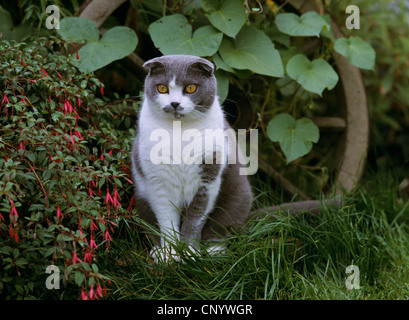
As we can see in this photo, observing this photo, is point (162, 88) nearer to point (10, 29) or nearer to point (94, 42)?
point (94, 42)

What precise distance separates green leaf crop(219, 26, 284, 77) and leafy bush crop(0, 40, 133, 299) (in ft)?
2.39

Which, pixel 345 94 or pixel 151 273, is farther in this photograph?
pixel 345 94

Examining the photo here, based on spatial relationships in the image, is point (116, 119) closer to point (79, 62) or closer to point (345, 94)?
point (79, 62)

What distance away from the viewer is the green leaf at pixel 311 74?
7.45ft

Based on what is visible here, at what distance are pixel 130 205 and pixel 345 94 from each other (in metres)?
1.43

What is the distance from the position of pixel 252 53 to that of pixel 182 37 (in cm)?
36

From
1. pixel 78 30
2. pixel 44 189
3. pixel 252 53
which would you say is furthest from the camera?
pixel 252 53

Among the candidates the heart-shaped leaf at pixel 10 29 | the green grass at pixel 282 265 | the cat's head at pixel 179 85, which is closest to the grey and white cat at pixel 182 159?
the cat's head at pixel 179 85

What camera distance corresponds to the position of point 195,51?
2.10 metres

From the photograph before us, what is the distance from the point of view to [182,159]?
6.09 ft

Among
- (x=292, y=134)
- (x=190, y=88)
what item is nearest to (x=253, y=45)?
(x=292, y=134)

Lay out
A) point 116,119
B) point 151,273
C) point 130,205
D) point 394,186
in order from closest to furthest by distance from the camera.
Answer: point 151,273, point 130,205, point 116,119, point 394,186

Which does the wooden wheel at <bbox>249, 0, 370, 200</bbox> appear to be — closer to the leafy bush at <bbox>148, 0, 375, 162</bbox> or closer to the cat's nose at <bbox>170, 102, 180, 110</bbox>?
the leafy bush at <bbox>148, 0, 375, 162</bbox>
